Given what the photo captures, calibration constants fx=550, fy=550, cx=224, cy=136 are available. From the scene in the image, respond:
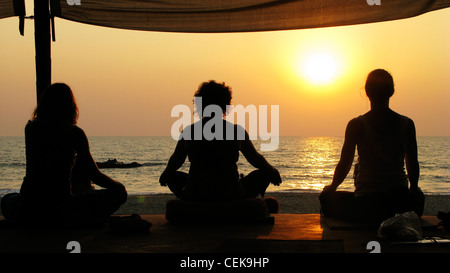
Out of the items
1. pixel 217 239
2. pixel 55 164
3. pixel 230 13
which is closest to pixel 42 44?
pixel 55 164

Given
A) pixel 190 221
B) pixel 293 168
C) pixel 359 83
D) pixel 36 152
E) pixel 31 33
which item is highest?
pixel 31 33

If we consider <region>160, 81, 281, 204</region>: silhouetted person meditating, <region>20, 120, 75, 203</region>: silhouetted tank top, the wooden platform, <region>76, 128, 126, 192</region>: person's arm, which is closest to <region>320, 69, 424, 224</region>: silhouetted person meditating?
the wooden platform

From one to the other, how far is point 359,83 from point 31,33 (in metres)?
2.64

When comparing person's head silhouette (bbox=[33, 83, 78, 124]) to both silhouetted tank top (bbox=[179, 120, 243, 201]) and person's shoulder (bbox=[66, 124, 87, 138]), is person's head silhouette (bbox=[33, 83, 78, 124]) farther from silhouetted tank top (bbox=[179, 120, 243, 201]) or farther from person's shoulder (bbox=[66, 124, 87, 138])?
silhouetted tank top (bbox=[179, 120, 243, 201])


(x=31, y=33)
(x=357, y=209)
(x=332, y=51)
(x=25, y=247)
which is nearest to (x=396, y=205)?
(x=357, y=209)

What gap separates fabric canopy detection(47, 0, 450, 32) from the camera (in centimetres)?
436

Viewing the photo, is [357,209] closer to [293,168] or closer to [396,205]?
[396,205]

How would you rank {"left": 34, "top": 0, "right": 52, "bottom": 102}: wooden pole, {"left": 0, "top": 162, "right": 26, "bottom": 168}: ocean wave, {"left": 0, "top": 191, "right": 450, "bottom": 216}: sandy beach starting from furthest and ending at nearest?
{"left": 0, "top": 162, "right": 26, "bottom": 168}: ocean wave, {"left": 0, "top": 191, "right": 450, "bottom": 216}: sandy beach, {"left": 34, "top": 0, "right": 52, "bottom": 102}: wooden pole

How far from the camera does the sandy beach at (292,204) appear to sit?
309 inches

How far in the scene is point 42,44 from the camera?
4176 mm

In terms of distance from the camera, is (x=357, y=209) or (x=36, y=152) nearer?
(x=36, y=152)

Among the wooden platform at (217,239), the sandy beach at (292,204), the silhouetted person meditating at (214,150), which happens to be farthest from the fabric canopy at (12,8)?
the sandy beach at (292,204)

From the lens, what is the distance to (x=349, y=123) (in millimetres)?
3951

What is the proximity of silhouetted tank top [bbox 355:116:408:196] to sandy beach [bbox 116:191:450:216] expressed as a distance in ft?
11.7
